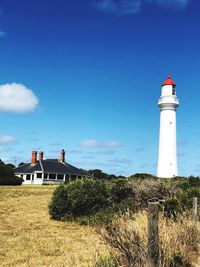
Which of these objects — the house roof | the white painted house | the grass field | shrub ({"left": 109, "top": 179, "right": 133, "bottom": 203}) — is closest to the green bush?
shrub ({"left": 109, "top": 179, "right": 133, "bottom": 203})

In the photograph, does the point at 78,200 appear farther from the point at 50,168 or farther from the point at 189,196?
the point at 50,168

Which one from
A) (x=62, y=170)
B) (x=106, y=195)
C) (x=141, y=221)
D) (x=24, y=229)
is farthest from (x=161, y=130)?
(x=141, y=221)

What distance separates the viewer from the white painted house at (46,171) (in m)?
66.9

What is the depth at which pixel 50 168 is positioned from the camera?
222ft

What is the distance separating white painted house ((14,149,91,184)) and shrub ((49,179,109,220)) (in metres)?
46.1

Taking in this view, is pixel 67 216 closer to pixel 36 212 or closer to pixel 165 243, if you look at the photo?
pixel 36 212

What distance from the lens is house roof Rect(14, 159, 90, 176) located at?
221 feet

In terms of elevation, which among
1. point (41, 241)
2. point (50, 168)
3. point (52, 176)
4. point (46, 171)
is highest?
point (50, 168)

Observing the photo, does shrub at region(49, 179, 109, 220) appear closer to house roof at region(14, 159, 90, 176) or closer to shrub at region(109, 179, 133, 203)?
shrub at region(109, 179, 133, 203)

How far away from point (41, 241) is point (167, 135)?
35.8m

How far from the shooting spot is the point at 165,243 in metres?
8.83

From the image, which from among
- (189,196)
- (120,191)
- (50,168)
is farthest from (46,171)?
(189,196)

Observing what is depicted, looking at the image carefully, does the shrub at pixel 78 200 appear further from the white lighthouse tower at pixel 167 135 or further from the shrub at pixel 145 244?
the white lighthouse tower at pixel 167 135

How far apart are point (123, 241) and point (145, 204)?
9.70 meters
